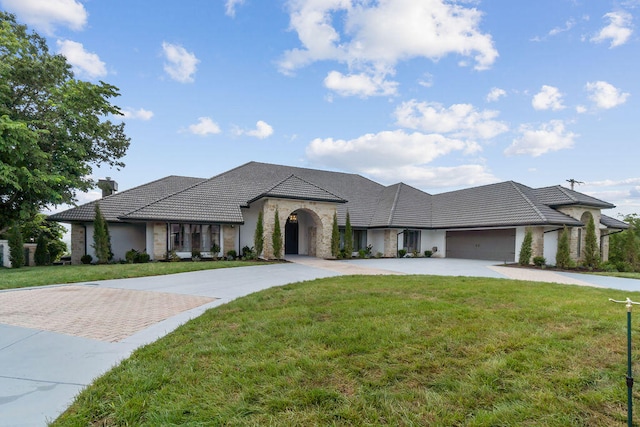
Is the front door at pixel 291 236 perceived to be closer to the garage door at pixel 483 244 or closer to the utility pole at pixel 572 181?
the garage door at pixel 483 244

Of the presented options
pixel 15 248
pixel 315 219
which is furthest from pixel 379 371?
pixel 15 248

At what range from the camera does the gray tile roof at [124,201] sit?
1725 centimetres

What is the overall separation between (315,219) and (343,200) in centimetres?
219

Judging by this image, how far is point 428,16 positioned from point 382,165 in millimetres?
18443

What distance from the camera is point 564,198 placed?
60.6 ft

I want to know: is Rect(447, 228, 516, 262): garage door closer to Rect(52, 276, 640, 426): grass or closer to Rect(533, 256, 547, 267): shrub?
Rect(533, 256, 547, 267): shrub

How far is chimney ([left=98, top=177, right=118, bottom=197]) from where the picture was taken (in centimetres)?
2102

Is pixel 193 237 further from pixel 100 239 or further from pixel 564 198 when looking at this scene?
pixel 564 198

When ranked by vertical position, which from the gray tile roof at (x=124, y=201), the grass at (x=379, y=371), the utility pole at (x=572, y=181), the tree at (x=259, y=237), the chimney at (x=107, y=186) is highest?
the utility pole at (x=572, y=181)

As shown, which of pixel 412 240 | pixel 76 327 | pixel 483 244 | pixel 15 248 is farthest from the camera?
pixel 412 240

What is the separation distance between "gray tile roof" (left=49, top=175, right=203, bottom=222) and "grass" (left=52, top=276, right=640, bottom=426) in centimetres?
1500

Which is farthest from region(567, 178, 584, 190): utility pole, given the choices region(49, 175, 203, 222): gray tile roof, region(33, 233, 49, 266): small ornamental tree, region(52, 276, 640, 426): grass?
region(33, 233, 49, 266): small ornamental tree

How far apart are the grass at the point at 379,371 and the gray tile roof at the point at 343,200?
1335cm

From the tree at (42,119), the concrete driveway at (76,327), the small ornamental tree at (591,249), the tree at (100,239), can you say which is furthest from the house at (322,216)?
the concrete driveway at (76,327)
